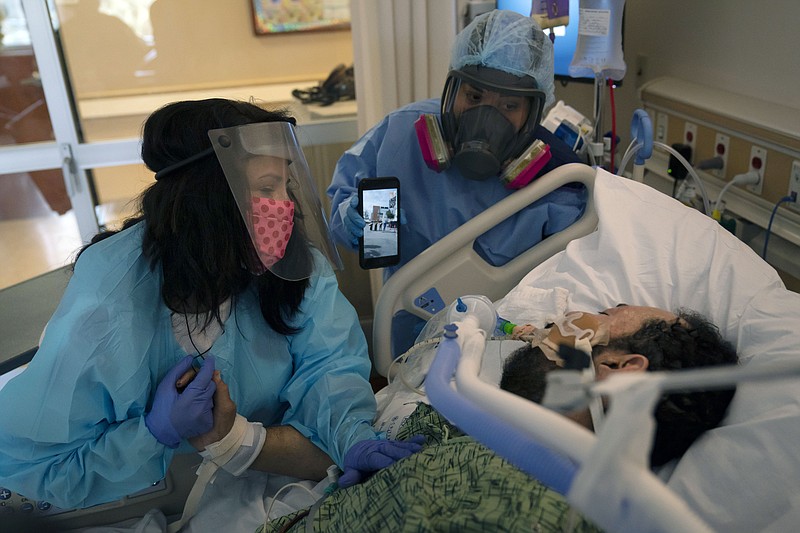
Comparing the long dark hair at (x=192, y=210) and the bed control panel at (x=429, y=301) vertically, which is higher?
the long dark hair at (x=192, y=210)

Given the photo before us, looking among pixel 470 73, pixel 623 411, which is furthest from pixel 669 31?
pixel 623 411

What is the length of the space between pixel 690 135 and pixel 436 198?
98 cm

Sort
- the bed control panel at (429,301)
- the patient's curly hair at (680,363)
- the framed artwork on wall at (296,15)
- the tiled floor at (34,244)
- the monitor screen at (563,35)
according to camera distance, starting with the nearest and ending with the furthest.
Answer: the patient's curly hair at (680,363) < the bed control panel at (429,301) < the monitor screen at (563,35) < the framed artwork on wall at (296,15) < the tiled floor at (34,244)

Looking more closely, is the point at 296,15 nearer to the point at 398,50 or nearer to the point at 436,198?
the point at 398,50

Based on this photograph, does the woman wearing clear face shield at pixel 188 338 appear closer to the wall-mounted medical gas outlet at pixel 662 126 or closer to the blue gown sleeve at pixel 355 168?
the blue gown sleeve at pixel 355 168

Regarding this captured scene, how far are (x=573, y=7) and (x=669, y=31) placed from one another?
0.41m

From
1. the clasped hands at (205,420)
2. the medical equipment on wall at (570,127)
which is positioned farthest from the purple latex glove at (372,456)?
the medical equipment on wall at (570,127)

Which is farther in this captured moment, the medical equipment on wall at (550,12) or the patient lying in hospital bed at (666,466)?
the medical equipment on wall at (550,12)

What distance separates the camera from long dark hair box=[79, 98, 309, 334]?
1304mm

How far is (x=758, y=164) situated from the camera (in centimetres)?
194

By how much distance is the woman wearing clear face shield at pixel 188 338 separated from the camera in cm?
126

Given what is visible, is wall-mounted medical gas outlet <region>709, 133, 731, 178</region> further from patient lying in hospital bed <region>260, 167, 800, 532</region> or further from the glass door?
the glass door

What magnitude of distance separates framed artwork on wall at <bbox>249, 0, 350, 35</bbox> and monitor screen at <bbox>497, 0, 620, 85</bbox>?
0.90m

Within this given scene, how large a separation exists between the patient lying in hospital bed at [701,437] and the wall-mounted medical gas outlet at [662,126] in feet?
2.52
